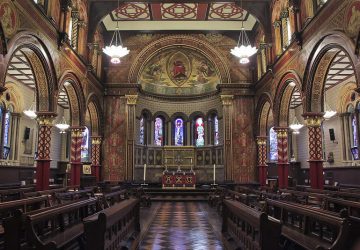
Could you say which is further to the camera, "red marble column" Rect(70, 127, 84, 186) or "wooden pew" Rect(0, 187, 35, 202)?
"red marble column" Rect(70, 127, 84, 186)

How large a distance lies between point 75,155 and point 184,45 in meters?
11.2

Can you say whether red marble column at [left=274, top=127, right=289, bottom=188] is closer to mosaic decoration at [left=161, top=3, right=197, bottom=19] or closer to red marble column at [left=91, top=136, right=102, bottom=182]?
mosaic decoration at [left=161, top=3, right=197, bottom=19]

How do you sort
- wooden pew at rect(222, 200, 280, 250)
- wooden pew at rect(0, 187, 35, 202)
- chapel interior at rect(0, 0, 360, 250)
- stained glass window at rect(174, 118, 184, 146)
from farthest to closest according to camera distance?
stained glass window at rect(174, 118, 184, 146), chapel interior at rect(0, 0, 360, 250), wooden pew at rect(0, 187, 35, 202), wooden pew at rect(222, 200, 280, 250)

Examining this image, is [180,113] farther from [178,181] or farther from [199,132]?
Answer: [178,181]

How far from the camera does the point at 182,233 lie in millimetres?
9148

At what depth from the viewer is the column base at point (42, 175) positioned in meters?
13.3

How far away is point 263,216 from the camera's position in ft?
15.2

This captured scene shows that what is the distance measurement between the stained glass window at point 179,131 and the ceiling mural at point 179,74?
2.38m

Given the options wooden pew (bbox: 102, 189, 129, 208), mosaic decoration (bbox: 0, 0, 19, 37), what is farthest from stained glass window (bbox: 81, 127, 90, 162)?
mosaic decoration (bbox: 0, 0, 19, 37)

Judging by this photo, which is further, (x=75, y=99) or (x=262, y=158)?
(x=262, y=158)

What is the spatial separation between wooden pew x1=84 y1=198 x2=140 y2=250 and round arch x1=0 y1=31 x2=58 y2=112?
6.62 metres

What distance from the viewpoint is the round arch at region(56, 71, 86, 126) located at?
55.7 ft

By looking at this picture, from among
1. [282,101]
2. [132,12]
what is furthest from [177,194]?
[132,12]

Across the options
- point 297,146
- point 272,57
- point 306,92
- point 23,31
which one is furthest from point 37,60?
point 297,146
